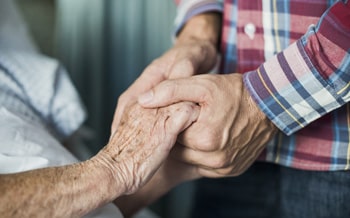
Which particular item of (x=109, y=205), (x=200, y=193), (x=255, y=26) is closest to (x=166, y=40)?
(x=200, y=193)

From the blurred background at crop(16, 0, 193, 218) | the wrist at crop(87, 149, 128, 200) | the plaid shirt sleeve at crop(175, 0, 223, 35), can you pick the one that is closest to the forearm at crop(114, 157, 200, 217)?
the wrist at crop(87, 149, 128, 200)

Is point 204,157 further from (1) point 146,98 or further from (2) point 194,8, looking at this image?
(2) point 194,8

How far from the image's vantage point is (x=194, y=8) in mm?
1080

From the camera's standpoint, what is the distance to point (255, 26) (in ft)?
3.03

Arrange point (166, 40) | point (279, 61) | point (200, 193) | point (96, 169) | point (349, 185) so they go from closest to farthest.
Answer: point (96, 169) → point (279, 61) → point (349, 185) → point (200, 193) → point (166, 40)

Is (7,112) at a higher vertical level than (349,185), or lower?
higher

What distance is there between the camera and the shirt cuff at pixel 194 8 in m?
1.07

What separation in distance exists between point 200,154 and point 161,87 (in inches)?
5.0

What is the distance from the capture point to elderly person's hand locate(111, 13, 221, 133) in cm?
90

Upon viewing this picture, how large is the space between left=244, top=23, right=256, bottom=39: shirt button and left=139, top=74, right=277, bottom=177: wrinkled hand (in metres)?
0.14

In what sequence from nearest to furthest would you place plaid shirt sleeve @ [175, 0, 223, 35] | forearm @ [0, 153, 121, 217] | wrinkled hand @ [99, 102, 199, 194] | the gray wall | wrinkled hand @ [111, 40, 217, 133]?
forearm @ [0, 153, 121, 217] → wrinkled hand @ [99, 102, 199, 194] → wrinkled hand @ [111, 40, 217, 133] → plaid shirt sleeve @ [175, 0, 223, 35] → the gray wall

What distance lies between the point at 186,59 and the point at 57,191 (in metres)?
0.38

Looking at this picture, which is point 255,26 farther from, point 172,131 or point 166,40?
point 166,40

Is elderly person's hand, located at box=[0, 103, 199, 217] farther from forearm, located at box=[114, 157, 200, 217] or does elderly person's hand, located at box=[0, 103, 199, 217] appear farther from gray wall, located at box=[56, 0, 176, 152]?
gray wall, located at box=[56, 0, 176, 152]
